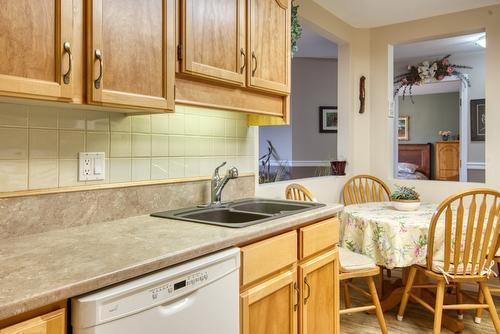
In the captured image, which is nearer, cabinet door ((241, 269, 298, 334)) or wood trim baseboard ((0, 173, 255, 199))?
wood trim baseboard ((0, 173, 255, 199))

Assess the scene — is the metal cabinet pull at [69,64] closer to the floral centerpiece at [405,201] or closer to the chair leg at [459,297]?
the floral centerpiece at [405,201]

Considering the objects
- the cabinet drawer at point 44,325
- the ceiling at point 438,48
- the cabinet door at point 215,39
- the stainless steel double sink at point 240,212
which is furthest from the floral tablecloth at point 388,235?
the ceiling at point 438,48

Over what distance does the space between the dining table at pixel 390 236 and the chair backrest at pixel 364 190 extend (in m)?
0.89

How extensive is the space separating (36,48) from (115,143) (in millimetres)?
617

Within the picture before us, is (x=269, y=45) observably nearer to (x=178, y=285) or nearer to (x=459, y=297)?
(x=178, y=285)

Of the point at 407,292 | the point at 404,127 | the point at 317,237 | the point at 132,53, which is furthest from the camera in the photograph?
the point at 404,127

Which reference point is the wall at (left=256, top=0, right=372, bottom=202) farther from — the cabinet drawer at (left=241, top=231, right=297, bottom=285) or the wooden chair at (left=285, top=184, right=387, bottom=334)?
the cabinet drawer at (left=241, top=231, right=297, bottom=285)

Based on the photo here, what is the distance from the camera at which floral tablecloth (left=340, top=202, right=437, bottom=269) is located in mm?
2445

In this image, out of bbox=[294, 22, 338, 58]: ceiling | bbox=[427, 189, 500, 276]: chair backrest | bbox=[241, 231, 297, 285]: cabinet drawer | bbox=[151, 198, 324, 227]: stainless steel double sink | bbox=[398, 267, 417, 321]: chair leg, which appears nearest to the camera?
bbox=[241, 231, 297, 285]: cabinet drawer

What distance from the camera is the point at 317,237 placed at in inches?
73.9

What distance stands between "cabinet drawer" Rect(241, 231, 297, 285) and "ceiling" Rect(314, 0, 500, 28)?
2.47 m

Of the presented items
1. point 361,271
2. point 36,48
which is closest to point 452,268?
point 361,271

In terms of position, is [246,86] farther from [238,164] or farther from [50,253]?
[50,253]

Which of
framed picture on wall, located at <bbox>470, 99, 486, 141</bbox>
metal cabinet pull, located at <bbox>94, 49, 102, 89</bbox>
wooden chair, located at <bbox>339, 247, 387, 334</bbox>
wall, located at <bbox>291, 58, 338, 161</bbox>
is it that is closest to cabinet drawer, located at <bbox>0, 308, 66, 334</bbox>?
metal cabinet pull, located at <bbox>94, 49, 102, 89</bbox>
